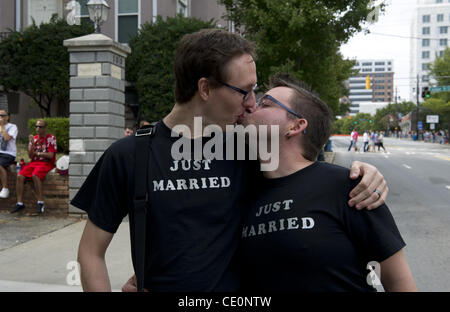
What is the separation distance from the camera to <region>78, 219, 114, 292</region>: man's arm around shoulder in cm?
198

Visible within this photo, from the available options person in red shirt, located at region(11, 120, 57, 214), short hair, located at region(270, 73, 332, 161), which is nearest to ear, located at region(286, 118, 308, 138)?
short hair, located at region(270, 73, 332, 161)

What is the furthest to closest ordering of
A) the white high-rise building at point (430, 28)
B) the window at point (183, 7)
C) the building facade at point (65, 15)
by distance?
1. the white high-rise building at point (430, 28)
2. the window at point (183, 7)
3. the building facade at point (65, 15)

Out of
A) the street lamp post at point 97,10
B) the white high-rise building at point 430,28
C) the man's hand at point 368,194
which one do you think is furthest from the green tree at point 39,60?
the white high-rise building at point 430,28

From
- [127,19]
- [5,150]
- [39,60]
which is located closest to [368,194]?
[5,150]

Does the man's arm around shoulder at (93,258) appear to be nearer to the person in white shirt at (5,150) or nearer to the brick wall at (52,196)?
the brick wall at (52,196)

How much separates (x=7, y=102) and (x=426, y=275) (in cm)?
A: 1823

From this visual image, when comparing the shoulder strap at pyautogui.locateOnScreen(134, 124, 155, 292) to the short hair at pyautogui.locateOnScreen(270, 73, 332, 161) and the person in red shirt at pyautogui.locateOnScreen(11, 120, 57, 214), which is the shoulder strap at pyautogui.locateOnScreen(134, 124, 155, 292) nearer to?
the short hair at pyautogui.locateOnScreen(270, 73, 332, 161)

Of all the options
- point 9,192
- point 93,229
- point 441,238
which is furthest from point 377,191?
point 9,192

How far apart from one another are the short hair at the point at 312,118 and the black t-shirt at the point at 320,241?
0.27 meters

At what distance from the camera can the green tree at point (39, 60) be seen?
17330 mm

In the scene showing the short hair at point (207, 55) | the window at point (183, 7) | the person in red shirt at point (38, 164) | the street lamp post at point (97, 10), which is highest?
the window at point (183, 7)

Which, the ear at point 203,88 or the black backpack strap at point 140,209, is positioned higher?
the ear at point 203,88
